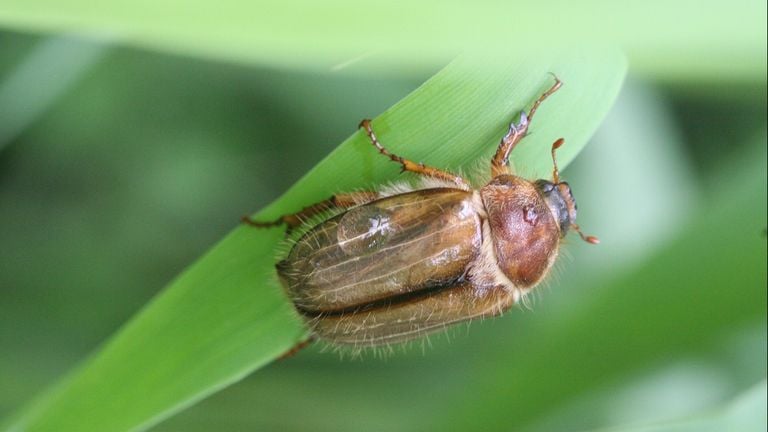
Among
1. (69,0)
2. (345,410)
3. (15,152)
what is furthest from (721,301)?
(15,152)

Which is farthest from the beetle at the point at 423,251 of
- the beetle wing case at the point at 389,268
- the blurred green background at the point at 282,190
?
the blurred green background at the point at 282,190

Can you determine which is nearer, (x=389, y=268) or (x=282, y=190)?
(x=389, y=268)

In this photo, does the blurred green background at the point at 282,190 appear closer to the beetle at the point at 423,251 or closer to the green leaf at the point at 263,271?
the beetle at the point at 423,251

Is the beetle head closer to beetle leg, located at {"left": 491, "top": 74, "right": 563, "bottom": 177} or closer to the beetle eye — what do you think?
the beetle eye

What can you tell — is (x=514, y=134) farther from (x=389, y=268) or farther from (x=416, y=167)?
(x=389, y=268)

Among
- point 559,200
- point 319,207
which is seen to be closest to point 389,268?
point 319,207

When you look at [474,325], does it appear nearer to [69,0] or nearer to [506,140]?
[506,140]
